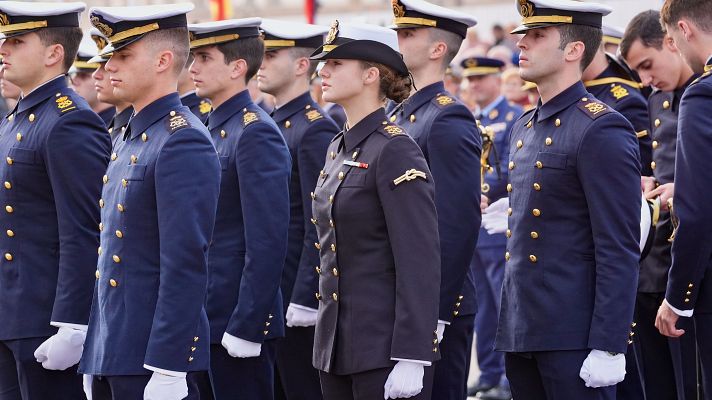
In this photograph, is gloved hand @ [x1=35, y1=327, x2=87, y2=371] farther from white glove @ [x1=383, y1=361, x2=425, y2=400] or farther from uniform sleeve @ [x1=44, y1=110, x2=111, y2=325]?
white glove @ [x1=383, y1=361, x2=425, y2=400]

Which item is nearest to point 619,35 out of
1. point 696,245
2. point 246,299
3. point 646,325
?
point 646,325

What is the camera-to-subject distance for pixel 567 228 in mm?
4430

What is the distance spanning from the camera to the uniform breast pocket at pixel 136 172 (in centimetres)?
423

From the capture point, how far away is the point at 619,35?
7395mm

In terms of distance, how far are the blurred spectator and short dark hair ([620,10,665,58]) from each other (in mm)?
4839

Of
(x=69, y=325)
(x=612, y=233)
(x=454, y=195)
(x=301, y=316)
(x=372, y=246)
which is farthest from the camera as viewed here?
(x=301, y=316)

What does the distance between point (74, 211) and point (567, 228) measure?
1.92m

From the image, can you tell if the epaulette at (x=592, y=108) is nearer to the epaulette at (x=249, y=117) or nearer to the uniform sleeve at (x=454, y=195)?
the uniform sleeve at (x=454, y=195)

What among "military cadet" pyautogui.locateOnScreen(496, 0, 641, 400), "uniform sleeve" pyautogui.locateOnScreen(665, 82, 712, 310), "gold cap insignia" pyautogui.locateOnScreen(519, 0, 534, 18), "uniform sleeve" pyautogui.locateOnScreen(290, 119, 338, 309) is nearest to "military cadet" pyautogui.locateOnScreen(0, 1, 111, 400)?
"uniform sleeve" pyautogui.locateOnScreen(290, 119, 338, 309)

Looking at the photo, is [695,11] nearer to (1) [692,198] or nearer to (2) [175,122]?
(1) [692,198]

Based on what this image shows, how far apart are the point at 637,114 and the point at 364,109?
2.22 m

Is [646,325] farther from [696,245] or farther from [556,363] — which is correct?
[556,363]

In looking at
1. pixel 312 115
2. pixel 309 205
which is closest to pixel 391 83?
pixel 309 205

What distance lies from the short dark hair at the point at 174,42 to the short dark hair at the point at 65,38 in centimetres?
86
